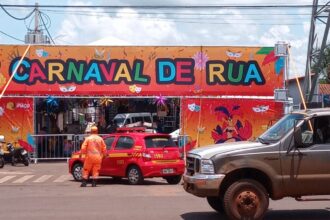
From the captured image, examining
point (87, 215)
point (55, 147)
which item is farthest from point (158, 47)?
point (87, 215)

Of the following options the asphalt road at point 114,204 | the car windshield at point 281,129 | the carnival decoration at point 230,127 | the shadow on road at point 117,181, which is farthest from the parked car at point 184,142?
the car windshield at point 281,129

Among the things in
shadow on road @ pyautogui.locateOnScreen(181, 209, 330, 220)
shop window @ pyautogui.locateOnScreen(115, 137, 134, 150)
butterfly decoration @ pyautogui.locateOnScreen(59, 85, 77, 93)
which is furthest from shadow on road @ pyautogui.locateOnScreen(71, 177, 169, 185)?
butterfly decoration @ pyautogui.locateOnScreen(59, 85, 77, 93)

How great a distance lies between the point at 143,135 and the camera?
17.9 meters

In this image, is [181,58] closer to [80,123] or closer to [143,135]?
[80,123]

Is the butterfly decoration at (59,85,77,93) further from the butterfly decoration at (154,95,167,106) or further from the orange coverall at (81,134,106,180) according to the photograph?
the orange coverall at (81,134,106,180)

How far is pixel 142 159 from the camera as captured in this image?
689 inches

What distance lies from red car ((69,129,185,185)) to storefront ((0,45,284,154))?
9004 mm

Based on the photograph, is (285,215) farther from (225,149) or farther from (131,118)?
A: (131,118)

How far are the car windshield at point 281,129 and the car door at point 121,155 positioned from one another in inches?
297

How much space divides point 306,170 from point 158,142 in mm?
8115

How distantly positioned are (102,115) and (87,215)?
1934 centimetres

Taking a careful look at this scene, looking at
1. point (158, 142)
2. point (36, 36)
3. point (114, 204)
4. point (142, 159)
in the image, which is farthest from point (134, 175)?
point (36, 36)

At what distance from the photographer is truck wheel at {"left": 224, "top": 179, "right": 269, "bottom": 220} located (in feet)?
32.8

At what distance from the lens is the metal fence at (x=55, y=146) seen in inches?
1053
